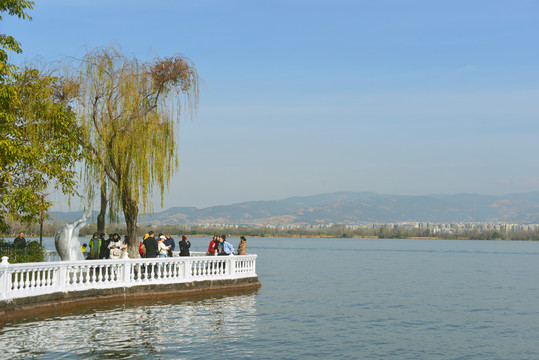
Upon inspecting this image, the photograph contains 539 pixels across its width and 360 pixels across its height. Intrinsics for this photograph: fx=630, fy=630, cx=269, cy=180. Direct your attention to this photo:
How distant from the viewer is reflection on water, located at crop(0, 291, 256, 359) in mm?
14977

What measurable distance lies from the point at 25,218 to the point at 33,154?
2996mm

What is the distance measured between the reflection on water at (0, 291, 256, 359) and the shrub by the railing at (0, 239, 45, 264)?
323 cm

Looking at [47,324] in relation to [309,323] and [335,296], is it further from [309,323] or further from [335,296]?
[335,296]

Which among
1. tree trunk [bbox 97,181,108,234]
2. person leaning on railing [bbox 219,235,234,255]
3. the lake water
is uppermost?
tree trunk [bbox 97,181,108,234]

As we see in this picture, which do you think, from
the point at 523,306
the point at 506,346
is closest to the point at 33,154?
the point at 506,346

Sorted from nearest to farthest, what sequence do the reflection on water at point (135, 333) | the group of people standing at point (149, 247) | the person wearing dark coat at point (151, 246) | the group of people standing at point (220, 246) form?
1. the reflection on water at point (135, 333)
2. the group of people standing at point (149, 247)
3. the person wearing dark coat at point (151, 246)
4. the group of people standing at point (220, 246)

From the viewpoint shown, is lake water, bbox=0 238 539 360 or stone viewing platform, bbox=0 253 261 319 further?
stone viewing platform, bbox=0 253 261 319

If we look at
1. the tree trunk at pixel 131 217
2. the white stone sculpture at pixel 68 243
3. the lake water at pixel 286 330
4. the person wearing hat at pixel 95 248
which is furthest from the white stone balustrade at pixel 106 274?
the person wearing hat at pixel 95 248

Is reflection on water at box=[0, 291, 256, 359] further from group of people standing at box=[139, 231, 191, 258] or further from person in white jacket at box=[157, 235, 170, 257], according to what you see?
person in white jacket at box=[157, 235, 170, 257]

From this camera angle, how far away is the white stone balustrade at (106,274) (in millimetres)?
18438

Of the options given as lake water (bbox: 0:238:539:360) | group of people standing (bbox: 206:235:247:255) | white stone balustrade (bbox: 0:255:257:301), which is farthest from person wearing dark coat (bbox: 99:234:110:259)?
group of people standing (bbox: 206:235:247:255)

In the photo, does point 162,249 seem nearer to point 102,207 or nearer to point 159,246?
point 159,246

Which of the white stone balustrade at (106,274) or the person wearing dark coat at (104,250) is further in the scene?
the person wearing dark coat at (104,250)

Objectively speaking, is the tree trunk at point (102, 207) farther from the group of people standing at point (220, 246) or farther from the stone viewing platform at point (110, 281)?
the group of people standing at point (220, 246)
